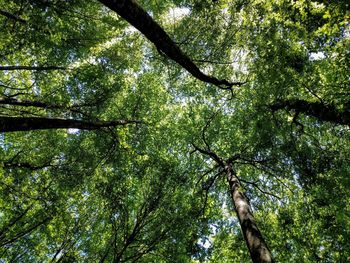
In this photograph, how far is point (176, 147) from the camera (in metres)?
12.0

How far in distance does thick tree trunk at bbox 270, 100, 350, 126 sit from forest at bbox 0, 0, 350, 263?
2.4 inches

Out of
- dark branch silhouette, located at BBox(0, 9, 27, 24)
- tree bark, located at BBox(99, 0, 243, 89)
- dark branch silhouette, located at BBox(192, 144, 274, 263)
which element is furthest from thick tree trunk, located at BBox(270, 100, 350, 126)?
dark branch silhouette, located at BBox(0, 9, 27, 24)

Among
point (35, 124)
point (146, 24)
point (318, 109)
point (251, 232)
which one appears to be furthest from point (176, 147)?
point (146, 24)

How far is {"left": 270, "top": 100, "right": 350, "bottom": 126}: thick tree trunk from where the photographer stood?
7.36 m

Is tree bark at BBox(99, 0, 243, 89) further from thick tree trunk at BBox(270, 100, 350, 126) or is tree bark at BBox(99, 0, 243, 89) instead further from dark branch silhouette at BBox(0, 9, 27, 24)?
thick tree trunk at BBox(270, 100, 350, 126)

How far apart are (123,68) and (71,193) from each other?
22.0ft

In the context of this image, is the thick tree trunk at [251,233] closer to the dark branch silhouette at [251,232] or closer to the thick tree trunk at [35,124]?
the dark branch silhouette at [251,232]

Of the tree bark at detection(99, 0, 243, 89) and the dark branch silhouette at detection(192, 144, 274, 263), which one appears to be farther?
the dark branch silhouette at detection(192, 144, 274, 263)

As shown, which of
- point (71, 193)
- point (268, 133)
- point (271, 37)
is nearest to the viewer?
point (271, 37)

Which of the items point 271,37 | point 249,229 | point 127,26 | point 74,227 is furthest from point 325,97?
point 127,26

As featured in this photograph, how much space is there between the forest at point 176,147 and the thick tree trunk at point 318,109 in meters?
0.06

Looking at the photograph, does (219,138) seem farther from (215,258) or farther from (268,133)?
(215,258)

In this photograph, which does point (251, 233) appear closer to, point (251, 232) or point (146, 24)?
point (251, 232)

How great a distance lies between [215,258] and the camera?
12055 millimetres
